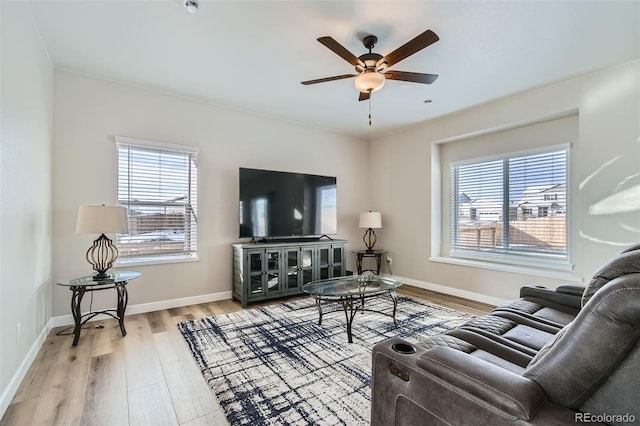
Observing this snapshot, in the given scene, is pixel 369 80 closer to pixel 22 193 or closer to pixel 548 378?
pixel 548 378

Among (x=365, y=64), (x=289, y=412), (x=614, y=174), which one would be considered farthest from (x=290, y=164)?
(x=614, y=174)

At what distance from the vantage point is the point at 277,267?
4.07 m

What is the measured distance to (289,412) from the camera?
1727mm

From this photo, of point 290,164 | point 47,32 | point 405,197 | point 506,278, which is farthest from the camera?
point 405,197

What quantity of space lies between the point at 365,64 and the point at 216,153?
247 cm

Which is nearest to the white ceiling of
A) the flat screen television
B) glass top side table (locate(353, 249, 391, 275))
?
the flat screen television

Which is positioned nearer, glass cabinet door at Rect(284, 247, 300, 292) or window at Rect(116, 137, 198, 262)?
window at Rect(116, 137, 198, 262)

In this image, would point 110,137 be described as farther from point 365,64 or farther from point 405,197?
point 405,197

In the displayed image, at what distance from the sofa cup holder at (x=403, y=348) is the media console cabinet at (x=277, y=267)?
2.81 m

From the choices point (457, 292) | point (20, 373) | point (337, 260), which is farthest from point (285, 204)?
point (20, 373)

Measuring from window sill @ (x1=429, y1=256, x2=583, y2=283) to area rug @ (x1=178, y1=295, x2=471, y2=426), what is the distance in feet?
3.11

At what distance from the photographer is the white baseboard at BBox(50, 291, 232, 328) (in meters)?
3.06

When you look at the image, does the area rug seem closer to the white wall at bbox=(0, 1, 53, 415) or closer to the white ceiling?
the white wall at bbox=(0, 1, 53, 415)

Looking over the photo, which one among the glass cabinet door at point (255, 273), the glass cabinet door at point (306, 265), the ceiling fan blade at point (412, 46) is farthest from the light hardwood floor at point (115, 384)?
the ceiling fan blade at point (412, 46)
